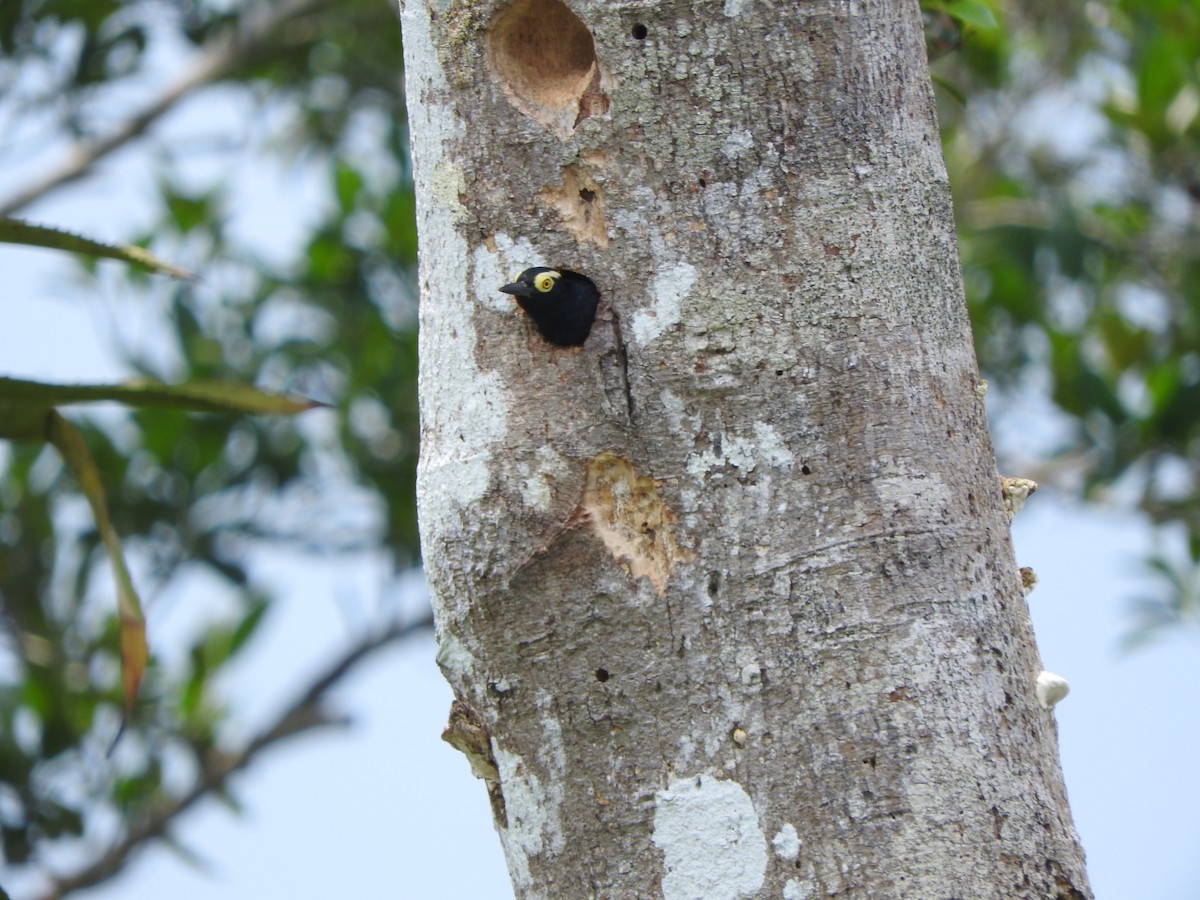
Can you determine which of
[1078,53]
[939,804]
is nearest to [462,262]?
[939,804]

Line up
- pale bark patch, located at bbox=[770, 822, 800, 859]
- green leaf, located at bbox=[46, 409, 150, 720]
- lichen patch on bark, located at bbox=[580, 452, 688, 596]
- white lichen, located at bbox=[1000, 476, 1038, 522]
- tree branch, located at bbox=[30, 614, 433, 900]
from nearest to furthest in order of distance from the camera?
pale bark patch, located at bbox=[770, 822, 800, 859]
lichen patch on bark, located at bbox=[580, 452, 688, 596]
white lichen, located at bbox=[1000, 476, 1038, 522]
green leaf, located at bbox=[46, 409, 150, 720]
tree branch, located at bbox=[30, 614, 433, 900]

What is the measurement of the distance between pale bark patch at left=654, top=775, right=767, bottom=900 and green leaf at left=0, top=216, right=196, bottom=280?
4.49 ft

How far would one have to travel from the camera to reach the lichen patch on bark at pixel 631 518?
1692mm

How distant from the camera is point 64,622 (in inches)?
202

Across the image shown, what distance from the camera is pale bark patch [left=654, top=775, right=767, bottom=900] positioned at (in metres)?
1.60

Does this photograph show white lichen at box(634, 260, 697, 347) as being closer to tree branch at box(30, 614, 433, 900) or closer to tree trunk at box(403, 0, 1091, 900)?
tree trunk at box(403, 0, 1091, 900)

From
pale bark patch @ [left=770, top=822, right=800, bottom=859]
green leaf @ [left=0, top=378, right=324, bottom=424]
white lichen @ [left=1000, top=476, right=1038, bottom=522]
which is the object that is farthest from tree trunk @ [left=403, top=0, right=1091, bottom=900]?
green leaf @ [left=0, top=378, right=324, bottom=424]

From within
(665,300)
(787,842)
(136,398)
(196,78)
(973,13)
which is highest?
(196,78)

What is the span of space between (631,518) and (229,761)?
3960 mm

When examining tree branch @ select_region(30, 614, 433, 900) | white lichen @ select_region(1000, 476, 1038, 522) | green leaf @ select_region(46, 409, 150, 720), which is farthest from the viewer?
tree branch @ select_region(30, 614, 433, 900)

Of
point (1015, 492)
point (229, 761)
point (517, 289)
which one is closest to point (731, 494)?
point (517, 289)

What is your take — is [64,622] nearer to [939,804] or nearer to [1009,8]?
[939,804]

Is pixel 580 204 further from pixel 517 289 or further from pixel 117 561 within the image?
pixel 117 561

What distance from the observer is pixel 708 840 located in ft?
5.29
